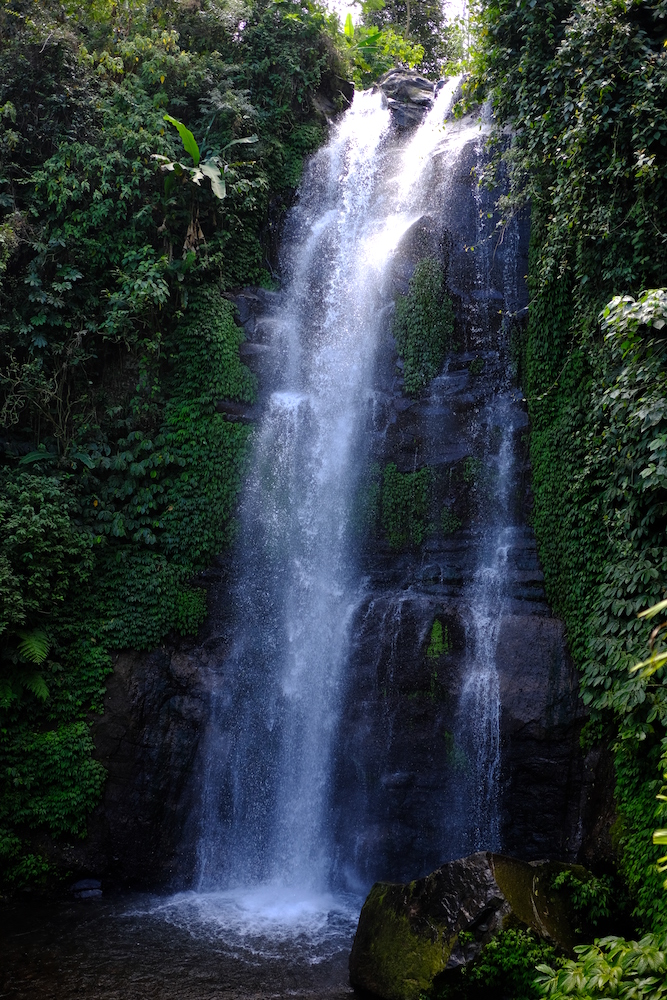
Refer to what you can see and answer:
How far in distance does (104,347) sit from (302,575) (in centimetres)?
510

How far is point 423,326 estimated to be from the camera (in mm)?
11789

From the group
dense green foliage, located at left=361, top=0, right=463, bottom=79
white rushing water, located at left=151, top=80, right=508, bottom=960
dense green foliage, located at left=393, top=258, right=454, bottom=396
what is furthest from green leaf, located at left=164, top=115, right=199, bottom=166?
dense green foliage, located at left=361, top=0, right=463, bottom=79

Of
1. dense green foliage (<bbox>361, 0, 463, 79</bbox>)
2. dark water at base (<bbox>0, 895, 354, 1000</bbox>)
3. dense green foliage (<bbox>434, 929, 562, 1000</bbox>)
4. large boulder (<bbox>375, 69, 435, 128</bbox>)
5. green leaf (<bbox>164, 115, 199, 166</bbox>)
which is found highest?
dense green foliage (<bbox>361, 0, 463, 79</bbox>)

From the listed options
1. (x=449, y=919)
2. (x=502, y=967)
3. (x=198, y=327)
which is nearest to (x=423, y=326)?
(x=198, y=327)

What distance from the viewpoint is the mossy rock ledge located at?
620cm

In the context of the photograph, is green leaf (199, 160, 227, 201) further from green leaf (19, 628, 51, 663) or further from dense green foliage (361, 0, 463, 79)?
dense green foliage (361, 0, 463, 79)

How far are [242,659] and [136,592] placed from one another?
1.83 metres

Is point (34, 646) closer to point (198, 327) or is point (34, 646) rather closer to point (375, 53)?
point (198, 327)

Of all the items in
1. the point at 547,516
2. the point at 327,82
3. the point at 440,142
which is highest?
the point at 327,82

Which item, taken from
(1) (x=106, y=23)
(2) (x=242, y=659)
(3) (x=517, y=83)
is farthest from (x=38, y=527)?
(1) (x=106, y=23)

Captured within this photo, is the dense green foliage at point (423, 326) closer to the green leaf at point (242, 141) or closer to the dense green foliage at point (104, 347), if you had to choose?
the dense green foliage at point (104, 347)

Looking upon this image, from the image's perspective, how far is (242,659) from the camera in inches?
411

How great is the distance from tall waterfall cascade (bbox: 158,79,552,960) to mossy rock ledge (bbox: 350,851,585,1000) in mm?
1053

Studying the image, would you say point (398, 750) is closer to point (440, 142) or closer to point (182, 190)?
point (182, 190)
